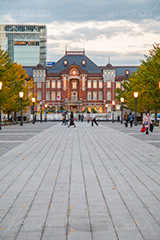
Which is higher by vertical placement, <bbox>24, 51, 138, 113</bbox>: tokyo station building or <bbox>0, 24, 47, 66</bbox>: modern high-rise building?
<bbox>0, 24, 47, 66</bbox>: modern high-rise building

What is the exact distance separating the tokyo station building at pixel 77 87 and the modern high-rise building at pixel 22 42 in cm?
5367

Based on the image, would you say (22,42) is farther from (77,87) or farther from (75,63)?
(77,87)

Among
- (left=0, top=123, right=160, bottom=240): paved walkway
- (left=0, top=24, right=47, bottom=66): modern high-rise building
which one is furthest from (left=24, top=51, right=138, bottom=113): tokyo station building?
(left=0, top=123, right=160, bottom=240): paved walkway

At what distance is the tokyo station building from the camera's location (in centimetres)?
9212

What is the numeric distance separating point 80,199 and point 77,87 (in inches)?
3508

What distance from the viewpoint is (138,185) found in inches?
250

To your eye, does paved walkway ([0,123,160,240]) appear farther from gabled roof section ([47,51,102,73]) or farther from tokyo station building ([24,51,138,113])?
gabled roof section ([47,51,102,73])

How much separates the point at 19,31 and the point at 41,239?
153542mm

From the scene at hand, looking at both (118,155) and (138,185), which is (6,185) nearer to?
(138,185)

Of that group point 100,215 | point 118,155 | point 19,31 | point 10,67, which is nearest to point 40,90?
point 10,67

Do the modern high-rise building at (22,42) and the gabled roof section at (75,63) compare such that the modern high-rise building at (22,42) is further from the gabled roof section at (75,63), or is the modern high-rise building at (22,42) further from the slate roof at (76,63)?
the slate roof at (76,63)

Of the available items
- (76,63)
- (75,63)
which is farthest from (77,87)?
(76,63)

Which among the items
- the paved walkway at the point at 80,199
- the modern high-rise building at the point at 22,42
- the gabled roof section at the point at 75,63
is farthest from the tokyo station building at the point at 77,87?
the paved walkway at the point at 80,199

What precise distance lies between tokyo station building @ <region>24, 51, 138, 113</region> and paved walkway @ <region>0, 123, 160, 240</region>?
83.1 m
